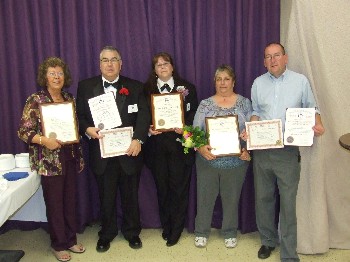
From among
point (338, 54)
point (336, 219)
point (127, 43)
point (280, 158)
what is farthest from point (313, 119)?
point (127, 43)

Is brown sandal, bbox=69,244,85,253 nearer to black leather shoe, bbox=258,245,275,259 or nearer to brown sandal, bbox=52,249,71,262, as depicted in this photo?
brown sandal, bbox=52,249,71,262

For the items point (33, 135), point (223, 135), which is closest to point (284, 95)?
point (223, 135)

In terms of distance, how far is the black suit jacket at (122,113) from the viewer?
3.38m

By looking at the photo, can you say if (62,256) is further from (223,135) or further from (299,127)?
(299,127)

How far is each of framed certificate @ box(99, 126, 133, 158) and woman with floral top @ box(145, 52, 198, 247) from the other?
0.73 feet

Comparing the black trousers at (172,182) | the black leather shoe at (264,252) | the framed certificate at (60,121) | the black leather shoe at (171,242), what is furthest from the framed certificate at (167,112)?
the black leather shoe at (264,252)

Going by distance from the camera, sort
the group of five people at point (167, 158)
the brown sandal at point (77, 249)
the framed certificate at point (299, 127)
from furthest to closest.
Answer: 1. the brown sandal at point (77, 249)
2. the group of five people at point (167, 158)
3. the framed certificate at point (299, 127)

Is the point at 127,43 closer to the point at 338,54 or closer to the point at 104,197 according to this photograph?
the point at 104,197

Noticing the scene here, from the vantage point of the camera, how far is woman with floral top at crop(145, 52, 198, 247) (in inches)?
137

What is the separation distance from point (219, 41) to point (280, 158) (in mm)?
1325

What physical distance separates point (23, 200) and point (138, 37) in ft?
6.06

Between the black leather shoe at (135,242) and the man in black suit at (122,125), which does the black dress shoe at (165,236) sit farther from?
the man in black suit at (122,125)

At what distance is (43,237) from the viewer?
402 centimetres

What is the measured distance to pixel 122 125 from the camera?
3.41 m
